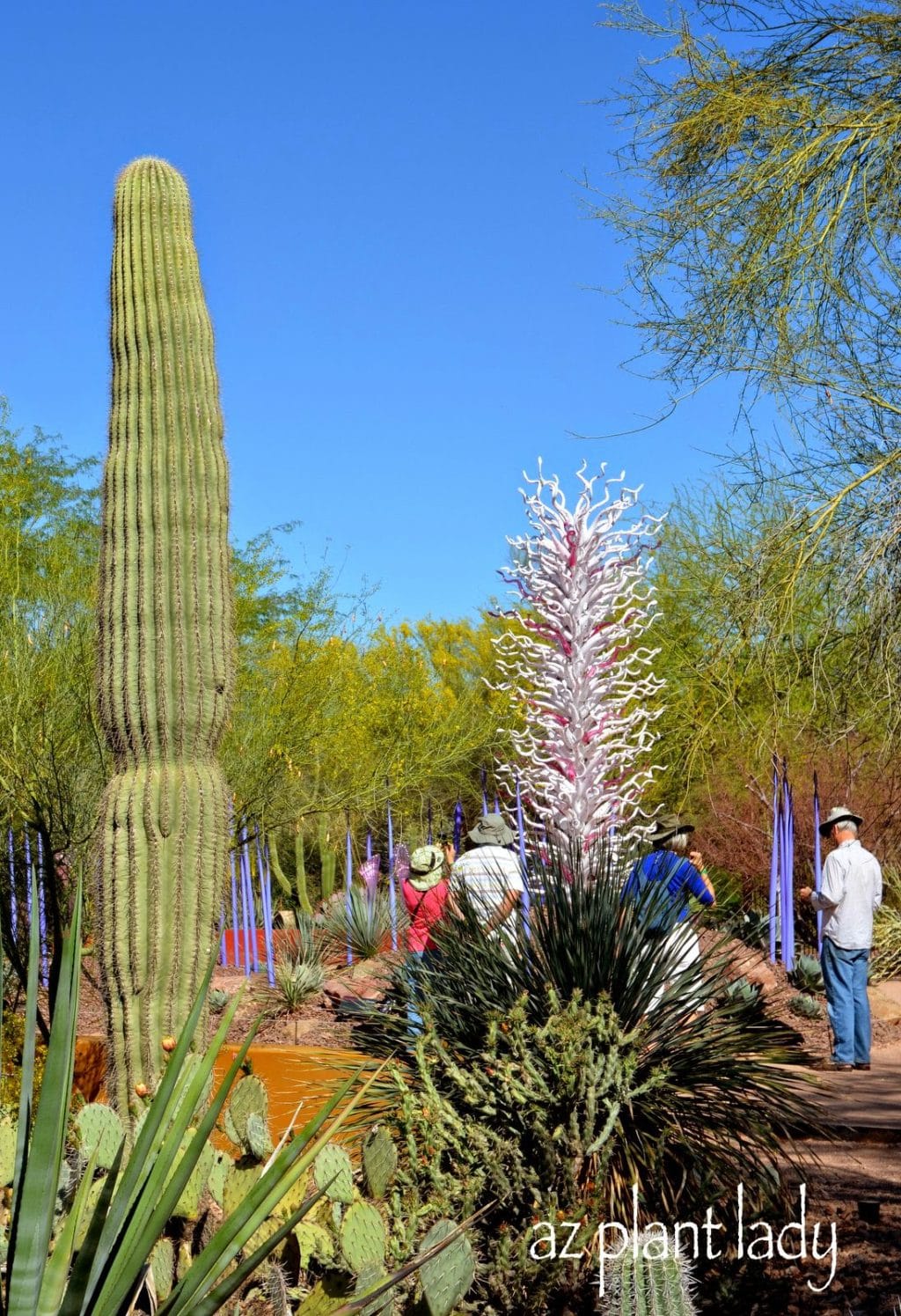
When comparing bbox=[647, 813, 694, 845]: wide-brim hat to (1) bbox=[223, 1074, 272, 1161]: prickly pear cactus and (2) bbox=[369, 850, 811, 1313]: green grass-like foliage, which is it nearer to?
(2) bbox=[369, 850, 811, 1313]: green grass-like foliage

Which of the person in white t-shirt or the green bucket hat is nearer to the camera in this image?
the person in white t-shirt

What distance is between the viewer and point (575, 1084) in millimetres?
4457

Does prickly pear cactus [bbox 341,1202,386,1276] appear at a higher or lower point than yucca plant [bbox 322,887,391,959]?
lower

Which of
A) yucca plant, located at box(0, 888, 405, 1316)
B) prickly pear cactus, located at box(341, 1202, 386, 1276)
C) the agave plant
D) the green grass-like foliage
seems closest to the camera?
yucca plant, located at box(0, 888, 405, 1316)

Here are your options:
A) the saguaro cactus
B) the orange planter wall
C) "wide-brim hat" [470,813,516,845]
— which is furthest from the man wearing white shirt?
the saguaro cactus

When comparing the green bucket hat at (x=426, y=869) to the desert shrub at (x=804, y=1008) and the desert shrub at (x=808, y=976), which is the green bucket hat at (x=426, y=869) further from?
the desert shrub at (x=808, y=976)

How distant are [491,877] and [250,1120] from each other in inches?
89.8

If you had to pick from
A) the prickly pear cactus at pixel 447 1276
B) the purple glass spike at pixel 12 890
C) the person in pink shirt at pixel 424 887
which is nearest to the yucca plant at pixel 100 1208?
the prickly pear cactus at pixel 447 1276

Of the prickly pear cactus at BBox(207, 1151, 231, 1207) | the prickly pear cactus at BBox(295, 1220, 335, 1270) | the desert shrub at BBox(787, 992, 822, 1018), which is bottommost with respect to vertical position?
the desert shrub at BBox(787, 992, 822, 1018)

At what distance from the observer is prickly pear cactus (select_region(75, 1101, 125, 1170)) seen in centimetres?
374

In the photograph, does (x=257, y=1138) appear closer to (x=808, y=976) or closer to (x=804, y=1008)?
(x=804, y=1008)

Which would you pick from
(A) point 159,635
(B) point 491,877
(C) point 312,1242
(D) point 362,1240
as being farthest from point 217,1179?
(A) point 159,635

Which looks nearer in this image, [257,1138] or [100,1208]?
[100,1208]

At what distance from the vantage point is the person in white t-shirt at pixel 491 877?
5516mm
